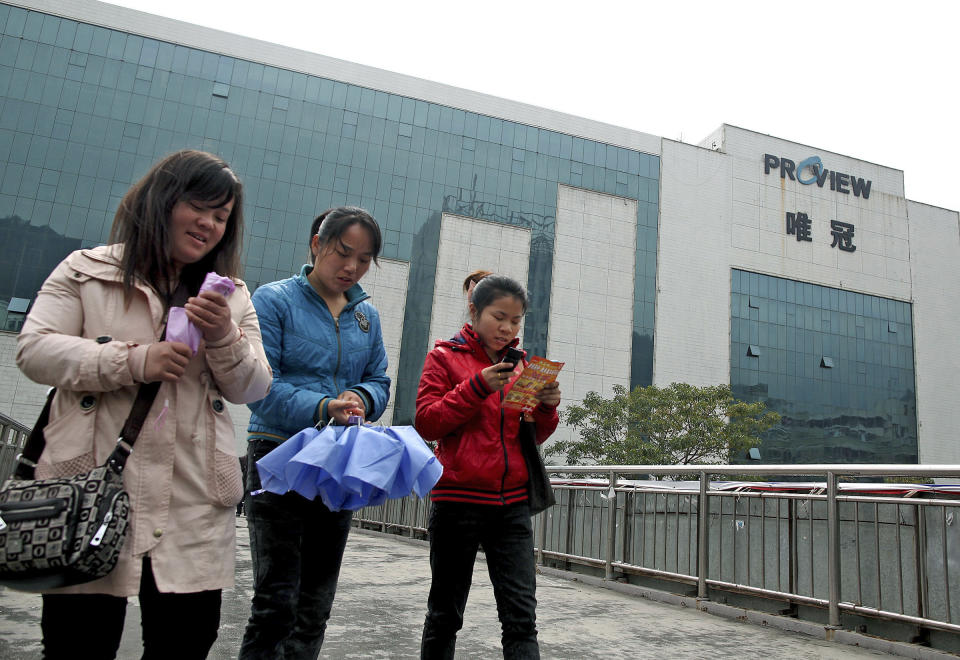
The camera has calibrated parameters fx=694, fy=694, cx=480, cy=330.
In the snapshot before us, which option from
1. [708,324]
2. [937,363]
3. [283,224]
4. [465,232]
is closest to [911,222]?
[937,363]

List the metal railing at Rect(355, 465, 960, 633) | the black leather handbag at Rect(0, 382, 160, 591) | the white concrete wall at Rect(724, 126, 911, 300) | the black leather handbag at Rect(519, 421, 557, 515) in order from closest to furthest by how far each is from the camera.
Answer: the black leather handbag at Rect(0, 382, 160, 591)
the black leather handbag at Rect(519, 421, 557, 515)
the metal railing at Rect(355, 465, 960, 633)
the white concrete wall at Rect(724, 126, 911, 300)

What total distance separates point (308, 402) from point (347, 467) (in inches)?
11.9

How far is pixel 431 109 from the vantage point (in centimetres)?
3350

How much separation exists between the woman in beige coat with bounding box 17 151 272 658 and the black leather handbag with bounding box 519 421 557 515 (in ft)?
4.05

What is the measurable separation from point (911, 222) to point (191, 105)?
38.1 metres

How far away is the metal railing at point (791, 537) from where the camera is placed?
410 centimetres

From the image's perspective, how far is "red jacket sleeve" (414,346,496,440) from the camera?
254 centimetres

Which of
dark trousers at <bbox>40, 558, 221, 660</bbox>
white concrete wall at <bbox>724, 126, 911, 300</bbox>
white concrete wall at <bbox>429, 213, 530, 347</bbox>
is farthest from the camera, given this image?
white concrete wall at <bbox>724, 126, 911, 300</bbox>

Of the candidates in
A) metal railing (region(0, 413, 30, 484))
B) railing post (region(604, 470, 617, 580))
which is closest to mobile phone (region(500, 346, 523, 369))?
metal railing (region(0, 413, 30, 484))

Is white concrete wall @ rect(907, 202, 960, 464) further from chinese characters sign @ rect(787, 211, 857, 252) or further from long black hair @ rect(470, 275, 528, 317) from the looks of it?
long black hair @ rect(470, 275, 528, 317)

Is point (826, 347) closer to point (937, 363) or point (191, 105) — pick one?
point (937, 363)

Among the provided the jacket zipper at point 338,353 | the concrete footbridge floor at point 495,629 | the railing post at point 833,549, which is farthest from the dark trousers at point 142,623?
the railing post at point 833,549

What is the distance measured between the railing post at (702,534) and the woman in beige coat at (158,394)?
469 centimetres

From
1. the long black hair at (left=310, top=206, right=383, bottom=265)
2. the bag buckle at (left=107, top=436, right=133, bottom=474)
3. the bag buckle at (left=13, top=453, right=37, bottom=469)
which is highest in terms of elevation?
the long black hair at (left=310, top=206, right=383, bottom=265)
